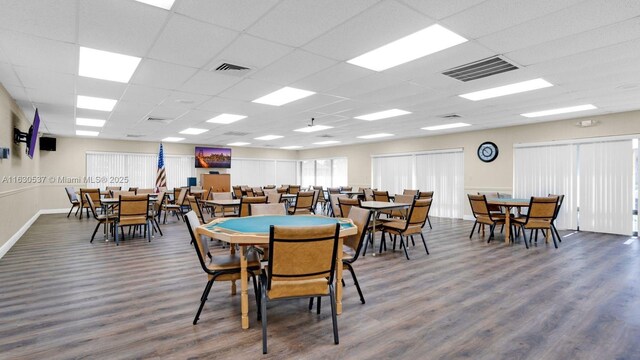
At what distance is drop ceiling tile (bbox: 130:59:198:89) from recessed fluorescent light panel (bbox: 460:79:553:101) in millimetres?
4457

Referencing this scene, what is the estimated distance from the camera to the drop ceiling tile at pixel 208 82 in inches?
181

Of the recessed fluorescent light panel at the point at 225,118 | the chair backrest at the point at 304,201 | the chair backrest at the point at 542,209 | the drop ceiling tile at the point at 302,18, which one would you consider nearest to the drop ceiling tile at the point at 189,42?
the drop ceiling tile at the point at 302,18

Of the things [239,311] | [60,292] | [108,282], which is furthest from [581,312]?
[60,292]

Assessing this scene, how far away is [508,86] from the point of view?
5.19 meters

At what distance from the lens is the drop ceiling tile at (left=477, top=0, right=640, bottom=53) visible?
2.73 meters

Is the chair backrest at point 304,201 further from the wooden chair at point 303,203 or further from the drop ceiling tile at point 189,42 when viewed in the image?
the drop ceiling tile at point 189,42

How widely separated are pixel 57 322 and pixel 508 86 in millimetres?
6232

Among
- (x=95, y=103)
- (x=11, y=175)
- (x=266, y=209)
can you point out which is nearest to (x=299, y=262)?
(x=266, y=209)

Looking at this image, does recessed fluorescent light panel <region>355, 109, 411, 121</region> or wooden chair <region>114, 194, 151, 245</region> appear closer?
wooden chair <region>114, 194, 151, 245</region>

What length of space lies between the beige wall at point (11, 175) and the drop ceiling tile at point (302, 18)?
4.73m

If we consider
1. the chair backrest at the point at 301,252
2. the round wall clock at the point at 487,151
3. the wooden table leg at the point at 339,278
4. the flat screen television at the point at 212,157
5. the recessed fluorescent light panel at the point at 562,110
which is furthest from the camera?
the flat screen television at the point at 212,157

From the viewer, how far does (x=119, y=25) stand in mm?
3082

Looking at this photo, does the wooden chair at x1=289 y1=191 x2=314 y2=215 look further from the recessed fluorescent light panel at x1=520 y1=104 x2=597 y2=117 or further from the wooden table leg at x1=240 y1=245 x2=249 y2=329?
the recessed fluorescent light panel at x1=520 y1=104 x2=597 y2=117

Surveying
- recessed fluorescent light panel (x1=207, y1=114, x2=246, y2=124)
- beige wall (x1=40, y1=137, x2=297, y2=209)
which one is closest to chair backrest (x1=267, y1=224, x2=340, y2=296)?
recessed fluorescent light panel (x1=207, y1=114, x2=246, y2=124)
